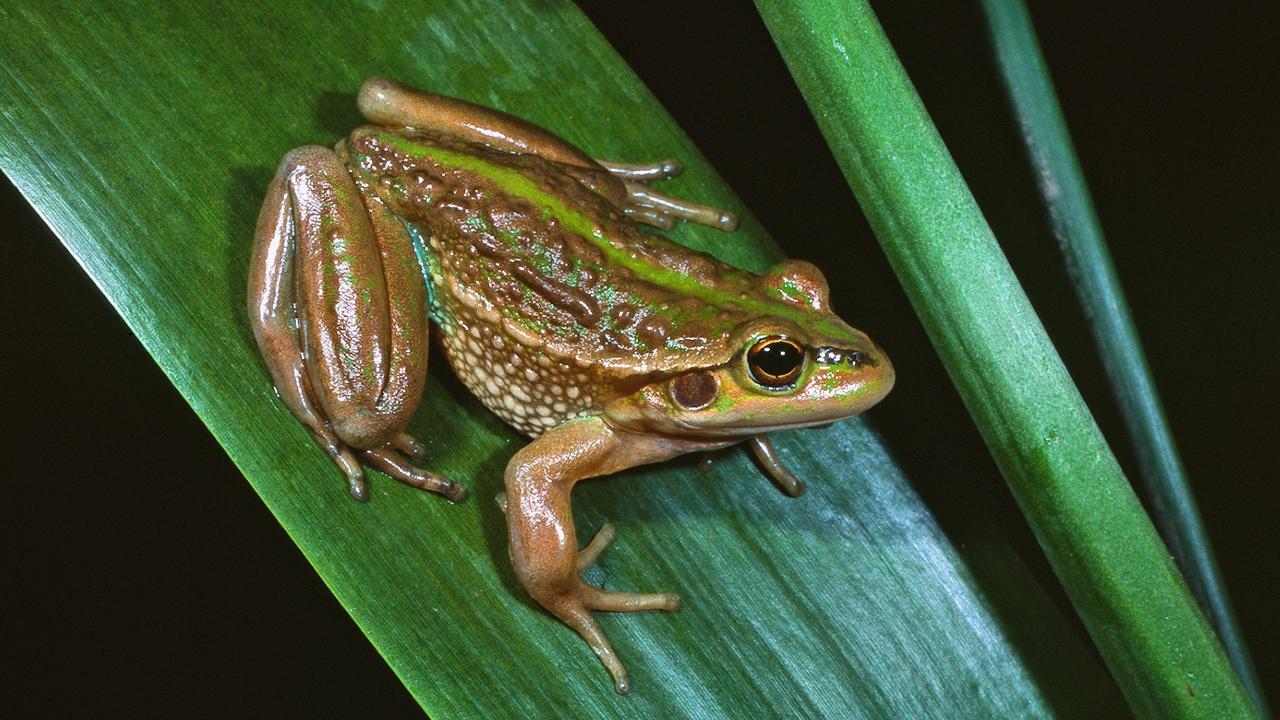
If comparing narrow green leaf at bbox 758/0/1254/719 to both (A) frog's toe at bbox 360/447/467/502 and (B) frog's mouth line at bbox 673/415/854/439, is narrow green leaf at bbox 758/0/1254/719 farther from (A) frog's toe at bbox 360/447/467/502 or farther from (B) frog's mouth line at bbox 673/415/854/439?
(A) frog's toe at bbox 360/447/467/502

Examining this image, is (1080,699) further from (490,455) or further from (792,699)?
(490,455)

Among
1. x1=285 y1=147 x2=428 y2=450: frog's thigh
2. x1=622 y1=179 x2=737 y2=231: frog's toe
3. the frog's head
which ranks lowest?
the frog's head

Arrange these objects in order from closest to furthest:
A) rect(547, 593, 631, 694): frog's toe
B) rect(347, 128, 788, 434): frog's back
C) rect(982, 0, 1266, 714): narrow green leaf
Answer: rect(982, 0, 1266, 714): narrow green leaf < rect(547, 593, 631, 694): frog's toe < rect(347, 128, 788, 434): frog's back

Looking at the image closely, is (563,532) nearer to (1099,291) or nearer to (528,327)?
(528,327)

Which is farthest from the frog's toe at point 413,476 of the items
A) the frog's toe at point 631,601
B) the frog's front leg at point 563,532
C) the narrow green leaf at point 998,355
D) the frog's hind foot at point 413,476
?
the narrow green leaf at point 998,355

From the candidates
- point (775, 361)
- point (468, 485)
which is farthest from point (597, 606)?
point (775, 361)

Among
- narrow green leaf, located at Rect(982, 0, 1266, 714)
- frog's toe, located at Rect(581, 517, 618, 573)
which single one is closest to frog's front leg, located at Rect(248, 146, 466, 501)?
frog's toe, located at Rect(581, 517, 618, 573)
